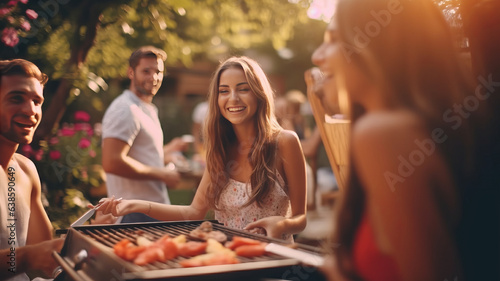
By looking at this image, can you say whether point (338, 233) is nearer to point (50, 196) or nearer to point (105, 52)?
point (50, 196)

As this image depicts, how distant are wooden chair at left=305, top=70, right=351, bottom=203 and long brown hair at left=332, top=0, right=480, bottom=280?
0.97 m

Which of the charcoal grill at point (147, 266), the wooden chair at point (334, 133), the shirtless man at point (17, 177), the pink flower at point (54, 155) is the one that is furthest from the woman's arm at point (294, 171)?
the pink flower at point (54, 155)

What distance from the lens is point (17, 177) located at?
2.45 m

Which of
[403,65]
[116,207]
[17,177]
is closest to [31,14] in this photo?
[17,177]

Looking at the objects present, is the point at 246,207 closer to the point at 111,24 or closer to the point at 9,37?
the point at 9,37

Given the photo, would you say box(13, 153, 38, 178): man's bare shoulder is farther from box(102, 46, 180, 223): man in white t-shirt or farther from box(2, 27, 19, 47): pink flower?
box(2, 27, 19, 47): pink flower

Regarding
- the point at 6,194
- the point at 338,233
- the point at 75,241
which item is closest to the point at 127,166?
the point at 6,194

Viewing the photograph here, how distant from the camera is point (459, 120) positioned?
137 centimetres

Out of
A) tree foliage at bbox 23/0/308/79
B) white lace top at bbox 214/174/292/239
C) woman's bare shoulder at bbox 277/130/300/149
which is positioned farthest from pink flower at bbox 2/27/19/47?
woman's bare shoulder at bbox 277/130/300/149

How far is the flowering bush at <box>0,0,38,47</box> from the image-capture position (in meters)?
3.84

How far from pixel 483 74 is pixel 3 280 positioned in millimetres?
2294

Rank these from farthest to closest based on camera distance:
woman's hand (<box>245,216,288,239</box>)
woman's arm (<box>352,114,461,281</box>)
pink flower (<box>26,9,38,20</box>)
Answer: pink flower (<box>26,9,38,20</box>)
woman's hand (<box>245,216,288,239</box>)
woman's arm (<box>352,114,461,281</box>)

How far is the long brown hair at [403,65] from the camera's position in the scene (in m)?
1.29

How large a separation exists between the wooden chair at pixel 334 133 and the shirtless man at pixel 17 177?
1.39 m
